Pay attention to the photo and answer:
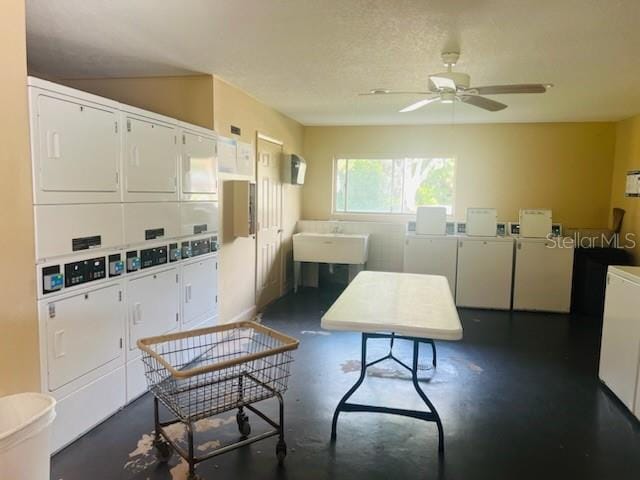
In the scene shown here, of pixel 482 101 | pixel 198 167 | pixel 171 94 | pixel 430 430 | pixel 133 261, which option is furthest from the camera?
pixel 171 94

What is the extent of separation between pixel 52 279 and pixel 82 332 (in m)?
0.39

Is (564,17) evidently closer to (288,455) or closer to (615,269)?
(615,269)

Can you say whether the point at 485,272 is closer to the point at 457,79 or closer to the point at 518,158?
the point at 518,158

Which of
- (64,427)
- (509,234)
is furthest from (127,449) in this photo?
(509,234)

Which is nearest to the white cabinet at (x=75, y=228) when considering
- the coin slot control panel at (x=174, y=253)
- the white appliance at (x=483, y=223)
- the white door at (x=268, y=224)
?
the coin slot control panel at (x=174, y=253)

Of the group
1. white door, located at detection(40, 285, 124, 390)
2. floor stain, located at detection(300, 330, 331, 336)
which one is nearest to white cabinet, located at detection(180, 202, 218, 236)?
white door, located at detection(40, 285, 124, 390)

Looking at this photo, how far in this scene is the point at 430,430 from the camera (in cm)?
272

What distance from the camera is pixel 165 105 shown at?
13.2 feet

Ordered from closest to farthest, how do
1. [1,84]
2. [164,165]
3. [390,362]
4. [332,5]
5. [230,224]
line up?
[1,84], [332,5], [164,165], [390,362], [230,224]

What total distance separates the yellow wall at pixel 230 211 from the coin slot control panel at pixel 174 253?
769mm

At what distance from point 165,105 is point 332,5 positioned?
7.23ft

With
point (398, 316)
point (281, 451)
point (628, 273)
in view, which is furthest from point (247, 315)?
point (628, 273)

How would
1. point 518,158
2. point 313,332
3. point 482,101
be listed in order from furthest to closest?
point 518,158 < point 313,332 < point 482,101

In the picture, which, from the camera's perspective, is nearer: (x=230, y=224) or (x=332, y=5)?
(x=332, y=5)
